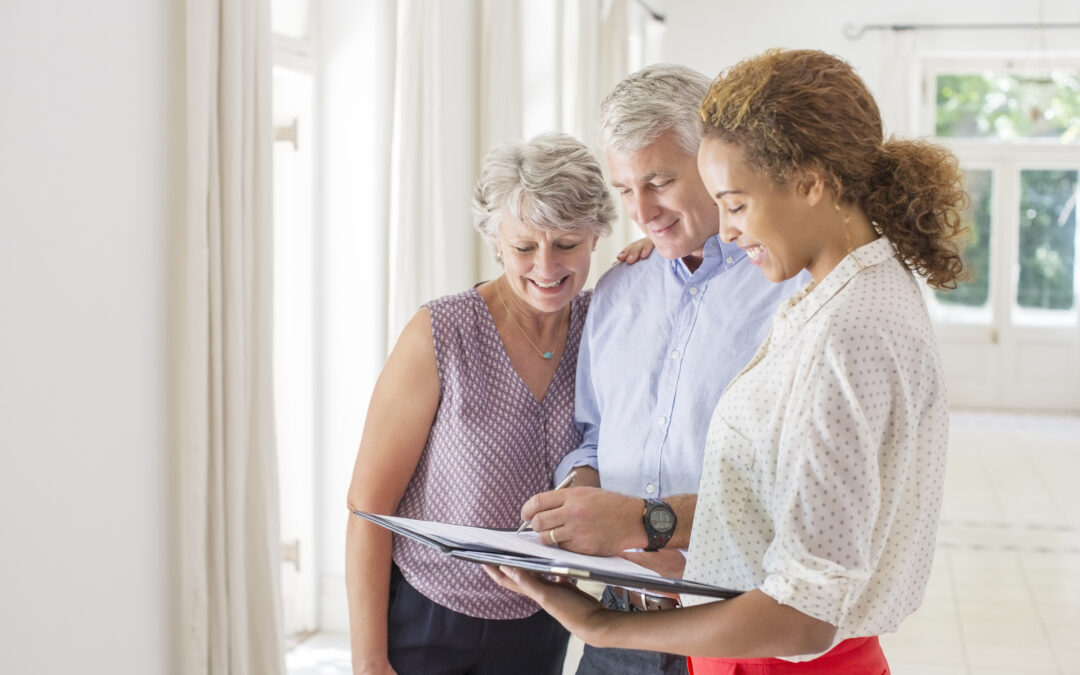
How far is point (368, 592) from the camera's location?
1770 mm

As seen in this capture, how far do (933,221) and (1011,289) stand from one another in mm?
10022

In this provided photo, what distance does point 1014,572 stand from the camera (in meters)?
5.43

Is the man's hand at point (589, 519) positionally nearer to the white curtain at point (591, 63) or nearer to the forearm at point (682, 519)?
the forearm at point (682, 519)

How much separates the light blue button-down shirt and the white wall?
109 centimetres

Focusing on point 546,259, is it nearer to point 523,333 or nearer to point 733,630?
point 523,333

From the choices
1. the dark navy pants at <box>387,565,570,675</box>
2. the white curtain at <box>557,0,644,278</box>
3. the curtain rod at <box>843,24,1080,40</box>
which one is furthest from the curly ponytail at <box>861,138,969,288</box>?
the curtain rod at <box>843,24,1080,40</box>

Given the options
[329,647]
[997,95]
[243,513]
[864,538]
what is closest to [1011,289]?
[997,95]

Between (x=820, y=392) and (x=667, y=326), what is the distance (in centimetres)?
70

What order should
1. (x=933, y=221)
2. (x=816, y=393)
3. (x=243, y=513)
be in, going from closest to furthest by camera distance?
(x=816, y=393), (x=933, y=221), (x=243, y=513)

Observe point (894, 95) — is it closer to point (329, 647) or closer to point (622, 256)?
point (329, 647)

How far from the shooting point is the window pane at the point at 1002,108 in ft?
32.6

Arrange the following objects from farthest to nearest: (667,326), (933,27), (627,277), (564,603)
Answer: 1. (933,27)
2. (627,277)
3. (667,326)
4. (564,603)

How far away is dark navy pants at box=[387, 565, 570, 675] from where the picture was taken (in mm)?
1744

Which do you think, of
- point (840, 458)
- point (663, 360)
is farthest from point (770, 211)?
point (663, 360)
